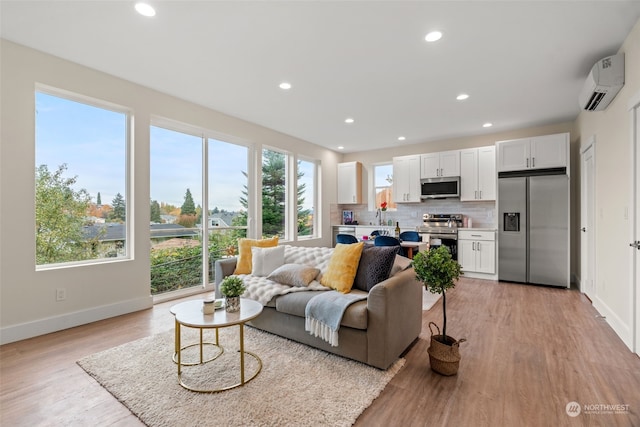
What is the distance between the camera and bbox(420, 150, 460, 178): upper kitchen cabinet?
5.89 m

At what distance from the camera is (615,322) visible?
2.98 m

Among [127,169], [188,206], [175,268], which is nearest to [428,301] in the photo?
[175,268]

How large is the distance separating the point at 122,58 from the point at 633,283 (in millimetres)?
5223

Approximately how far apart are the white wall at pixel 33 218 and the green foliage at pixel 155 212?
23cm

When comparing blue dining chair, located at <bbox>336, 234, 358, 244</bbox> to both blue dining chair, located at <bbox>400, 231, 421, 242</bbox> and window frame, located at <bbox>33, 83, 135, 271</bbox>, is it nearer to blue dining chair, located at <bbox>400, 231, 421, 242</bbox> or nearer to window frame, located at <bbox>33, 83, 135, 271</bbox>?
blue dining chair, located at <bbox>400, 231, 421, 242</bbox>

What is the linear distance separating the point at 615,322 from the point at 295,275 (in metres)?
3.23

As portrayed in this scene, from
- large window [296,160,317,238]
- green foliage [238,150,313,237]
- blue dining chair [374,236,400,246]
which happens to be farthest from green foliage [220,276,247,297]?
large window [296,160,317,238]

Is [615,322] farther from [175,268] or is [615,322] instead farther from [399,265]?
[175,268]

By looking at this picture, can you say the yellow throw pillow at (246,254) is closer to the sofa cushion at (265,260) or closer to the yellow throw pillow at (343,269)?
the sofa cushion at (265,260)

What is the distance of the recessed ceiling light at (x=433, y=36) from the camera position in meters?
2.58

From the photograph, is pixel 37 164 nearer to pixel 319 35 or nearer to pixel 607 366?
pixel 319 35

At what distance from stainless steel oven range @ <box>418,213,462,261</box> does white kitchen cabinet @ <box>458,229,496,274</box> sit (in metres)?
0.11

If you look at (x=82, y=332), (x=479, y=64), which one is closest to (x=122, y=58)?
(x=82, y=332)

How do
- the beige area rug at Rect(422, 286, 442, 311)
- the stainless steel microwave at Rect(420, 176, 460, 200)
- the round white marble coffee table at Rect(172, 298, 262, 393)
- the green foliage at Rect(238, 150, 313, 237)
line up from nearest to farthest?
the round white marble coffee table at Rect(172, 298, 262, 393) < the beige area rug at Rect(422, 286, 442, 311) < the green foliage at Rect(238, 150, 313, 237) < the stainless steel microwave at Rect(420, 176, 460, 200)
